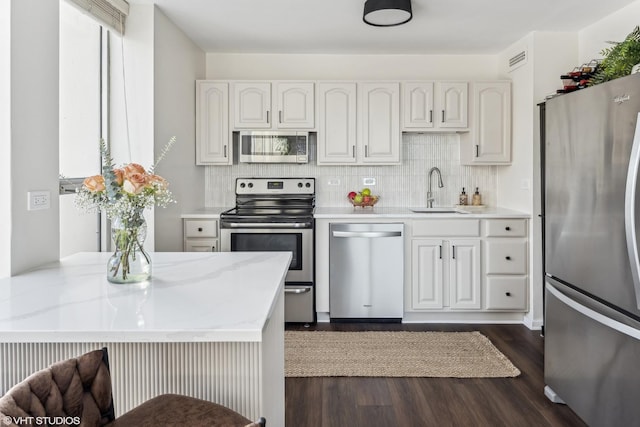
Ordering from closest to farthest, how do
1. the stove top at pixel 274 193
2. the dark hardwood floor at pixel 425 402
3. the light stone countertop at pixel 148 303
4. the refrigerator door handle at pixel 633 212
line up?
the light stone countertop at pixel 148 303 → the refrigerator door handle at pixel 633 212 → the dark hardwood floor at pixel 425 402 → the stove top at pixel 274 193

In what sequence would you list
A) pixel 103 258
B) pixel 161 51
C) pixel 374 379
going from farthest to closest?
→ pixel 161 51, pixel 374 379, pixel 103 258

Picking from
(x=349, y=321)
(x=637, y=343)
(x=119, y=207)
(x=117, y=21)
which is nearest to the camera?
(x=119, y=207)

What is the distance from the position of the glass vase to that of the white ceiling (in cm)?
217

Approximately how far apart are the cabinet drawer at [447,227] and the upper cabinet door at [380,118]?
72 centimetres

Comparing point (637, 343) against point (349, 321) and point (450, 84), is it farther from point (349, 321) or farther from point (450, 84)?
point (450, 84)

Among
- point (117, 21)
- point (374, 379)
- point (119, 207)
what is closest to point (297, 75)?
point (117, 21)

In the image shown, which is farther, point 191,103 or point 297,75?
point 297,75

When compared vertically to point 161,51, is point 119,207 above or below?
below

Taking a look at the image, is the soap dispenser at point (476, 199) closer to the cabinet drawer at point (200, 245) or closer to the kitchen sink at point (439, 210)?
the kitchen sink at point (439, 210)

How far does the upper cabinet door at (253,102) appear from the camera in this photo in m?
4.26

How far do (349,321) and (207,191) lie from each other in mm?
1836

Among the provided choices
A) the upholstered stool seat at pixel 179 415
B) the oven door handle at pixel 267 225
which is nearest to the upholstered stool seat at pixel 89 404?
the upholstered stool seat at pixel 179 415

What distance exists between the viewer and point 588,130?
220 centimetres

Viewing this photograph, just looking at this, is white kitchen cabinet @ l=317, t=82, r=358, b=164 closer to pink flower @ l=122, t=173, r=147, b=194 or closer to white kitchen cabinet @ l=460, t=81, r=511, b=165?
white kitchen cabinet @ l=460, t=81, r=511, b=165
